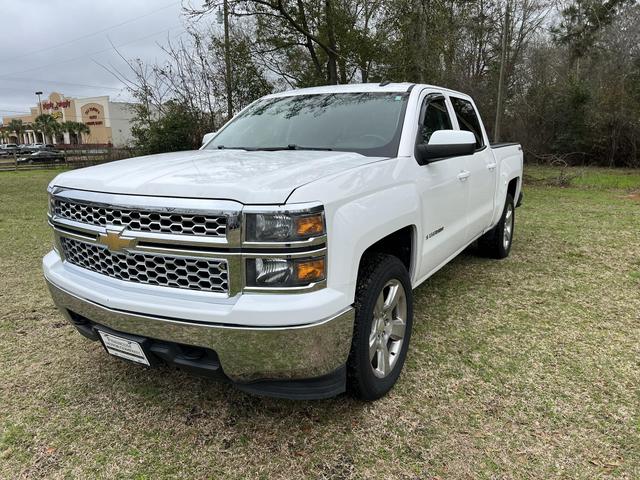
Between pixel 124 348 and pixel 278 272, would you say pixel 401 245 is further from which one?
pixel 124 348

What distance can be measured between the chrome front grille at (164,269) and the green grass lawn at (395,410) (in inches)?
34.0

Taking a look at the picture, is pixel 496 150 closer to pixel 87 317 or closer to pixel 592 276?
pixel 592 276

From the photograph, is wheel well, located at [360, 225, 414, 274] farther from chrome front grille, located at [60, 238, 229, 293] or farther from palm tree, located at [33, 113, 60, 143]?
palm tree, located at [33, 113, 60, 143]

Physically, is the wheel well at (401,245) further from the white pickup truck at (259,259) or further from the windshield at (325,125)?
the windshield at (325,125)

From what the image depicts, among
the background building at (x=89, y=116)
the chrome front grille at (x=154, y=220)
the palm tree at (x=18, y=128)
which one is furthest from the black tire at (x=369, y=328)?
the palm tree at (x=18, y=128)

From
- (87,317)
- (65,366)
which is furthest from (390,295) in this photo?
(65,366)

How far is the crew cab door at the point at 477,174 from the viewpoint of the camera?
417 centimetres

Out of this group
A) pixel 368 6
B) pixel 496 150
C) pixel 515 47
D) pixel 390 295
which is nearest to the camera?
pixel 390 295

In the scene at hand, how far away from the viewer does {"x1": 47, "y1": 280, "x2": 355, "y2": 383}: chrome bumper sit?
6.68 ft

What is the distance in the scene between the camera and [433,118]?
379 cm

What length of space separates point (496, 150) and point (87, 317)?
438 cm

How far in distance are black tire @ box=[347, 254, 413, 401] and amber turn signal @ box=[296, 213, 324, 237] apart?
524 millimetres

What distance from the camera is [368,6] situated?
1355cm

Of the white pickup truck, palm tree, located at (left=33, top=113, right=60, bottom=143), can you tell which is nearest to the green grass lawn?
the white pickup truck
